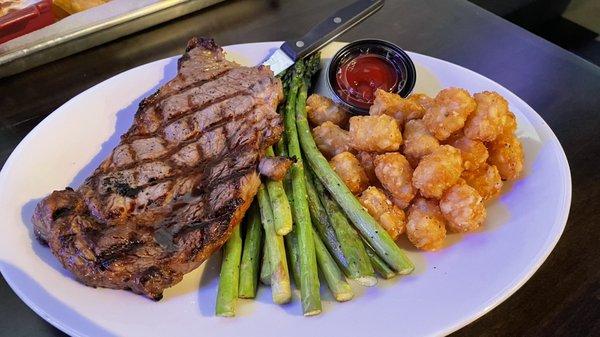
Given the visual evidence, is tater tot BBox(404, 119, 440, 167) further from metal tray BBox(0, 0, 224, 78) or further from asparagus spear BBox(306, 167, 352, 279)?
metal tray BBox(0, 0, 224, 78)

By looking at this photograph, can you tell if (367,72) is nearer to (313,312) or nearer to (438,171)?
(438,171)

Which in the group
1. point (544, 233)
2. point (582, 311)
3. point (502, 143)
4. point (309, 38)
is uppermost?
point (309, 38)

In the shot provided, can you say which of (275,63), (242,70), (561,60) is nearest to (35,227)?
(242,70)

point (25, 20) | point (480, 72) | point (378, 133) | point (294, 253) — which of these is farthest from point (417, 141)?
point (25, 20)

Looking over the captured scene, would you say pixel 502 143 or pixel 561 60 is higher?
pixel 502 143

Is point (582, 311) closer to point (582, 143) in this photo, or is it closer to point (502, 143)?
point (502, 143)

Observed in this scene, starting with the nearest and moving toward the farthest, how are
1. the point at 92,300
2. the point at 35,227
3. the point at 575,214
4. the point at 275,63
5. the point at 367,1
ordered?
the point at 92,300 < the point at 35,227 < the point at 575,214 < the point at 275,63 < the point at 367,1

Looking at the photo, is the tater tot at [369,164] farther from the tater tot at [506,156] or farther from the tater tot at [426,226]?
the tater tot at [506,156]

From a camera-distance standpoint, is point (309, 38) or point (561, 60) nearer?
point (309, 38)
